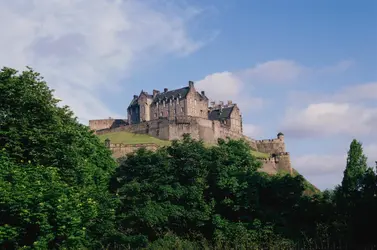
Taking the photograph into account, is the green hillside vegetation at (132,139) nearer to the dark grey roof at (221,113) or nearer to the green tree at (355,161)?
the dark grey roof at (221,113)

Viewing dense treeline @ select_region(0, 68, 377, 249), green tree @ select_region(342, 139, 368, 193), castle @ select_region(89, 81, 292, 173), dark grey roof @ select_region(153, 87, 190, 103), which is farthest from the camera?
dark grey roof @ select_region(153, 87, 190, 103)

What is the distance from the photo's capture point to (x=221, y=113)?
363ft

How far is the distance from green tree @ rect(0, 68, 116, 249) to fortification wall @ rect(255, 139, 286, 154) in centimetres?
7160

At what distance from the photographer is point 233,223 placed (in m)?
28.2

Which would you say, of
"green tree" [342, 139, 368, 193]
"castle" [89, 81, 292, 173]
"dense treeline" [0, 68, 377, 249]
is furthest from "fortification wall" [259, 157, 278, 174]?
"dense treeline" [0, 68, 377, 249]

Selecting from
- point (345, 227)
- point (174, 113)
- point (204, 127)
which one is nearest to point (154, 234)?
point (345, 227)

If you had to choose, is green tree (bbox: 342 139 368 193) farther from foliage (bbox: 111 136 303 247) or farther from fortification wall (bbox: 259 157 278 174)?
fortification wall (bbox: 259 157 278 174)

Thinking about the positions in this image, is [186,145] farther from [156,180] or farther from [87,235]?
[87,235]

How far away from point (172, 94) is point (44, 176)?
3244 inches

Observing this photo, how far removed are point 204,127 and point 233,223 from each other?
64.9 metres

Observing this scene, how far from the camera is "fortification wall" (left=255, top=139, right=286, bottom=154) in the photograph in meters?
103

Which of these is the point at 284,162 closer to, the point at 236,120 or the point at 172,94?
the point at 236,120

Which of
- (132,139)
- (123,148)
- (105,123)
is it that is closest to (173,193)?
(123,148)

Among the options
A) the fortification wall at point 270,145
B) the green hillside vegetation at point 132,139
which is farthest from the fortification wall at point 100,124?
the fortification wall at point 270,145
